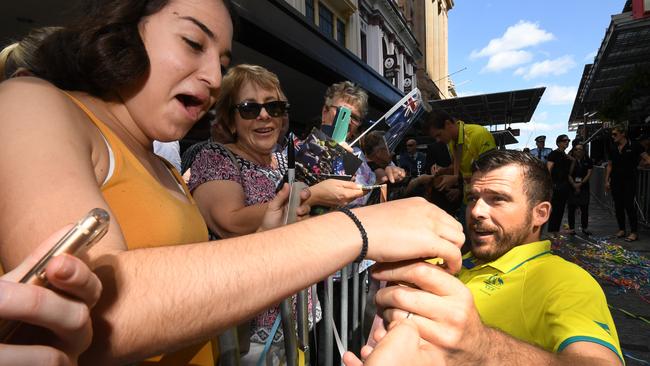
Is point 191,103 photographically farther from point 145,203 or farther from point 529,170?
point 529,170

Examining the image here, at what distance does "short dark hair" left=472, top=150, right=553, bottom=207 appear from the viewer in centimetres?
233

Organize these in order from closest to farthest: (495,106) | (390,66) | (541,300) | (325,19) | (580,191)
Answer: (541,300), (580,191), (495,106), (325,19), (390,66)

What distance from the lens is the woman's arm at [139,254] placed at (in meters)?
0.63

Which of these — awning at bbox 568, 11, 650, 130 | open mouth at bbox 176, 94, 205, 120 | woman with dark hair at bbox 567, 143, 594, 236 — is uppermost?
awning at bbox 568, 11, 650, 130

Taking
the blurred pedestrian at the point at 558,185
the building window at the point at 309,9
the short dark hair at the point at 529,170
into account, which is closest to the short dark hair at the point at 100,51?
the short dark hair at the point at 529,170

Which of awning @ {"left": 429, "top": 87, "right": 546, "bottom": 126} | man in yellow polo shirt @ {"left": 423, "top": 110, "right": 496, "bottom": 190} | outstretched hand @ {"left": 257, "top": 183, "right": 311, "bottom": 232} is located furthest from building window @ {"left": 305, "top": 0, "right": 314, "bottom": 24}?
outstretched hand @ {"left": 257, "top": 183, "right": 311, "bottom": 232}

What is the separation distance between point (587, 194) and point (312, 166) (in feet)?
29.2

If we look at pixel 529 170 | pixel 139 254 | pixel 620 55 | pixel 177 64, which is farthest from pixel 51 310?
pixel 620 55

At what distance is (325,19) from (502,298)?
17076 millimetres

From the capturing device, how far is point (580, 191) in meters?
8.46

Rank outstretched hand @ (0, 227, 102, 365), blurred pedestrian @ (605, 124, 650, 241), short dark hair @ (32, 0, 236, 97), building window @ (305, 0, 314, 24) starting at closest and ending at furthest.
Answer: outstretched hand @ (0, 227, 102, 365) → short dark hair @ (32, 0, 236, 97) → blurred pedestrian @ (605, 124, 650, 241) → building window @ (305, 0, 314, 24)

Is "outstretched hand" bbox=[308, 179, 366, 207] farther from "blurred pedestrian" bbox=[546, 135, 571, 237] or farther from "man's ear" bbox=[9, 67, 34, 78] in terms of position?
"blurred pedestrian" bbox=[546, 135, 571, 237]

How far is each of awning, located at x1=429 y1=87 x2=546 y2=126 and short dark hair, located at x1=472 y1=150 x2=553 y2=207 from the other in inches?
468

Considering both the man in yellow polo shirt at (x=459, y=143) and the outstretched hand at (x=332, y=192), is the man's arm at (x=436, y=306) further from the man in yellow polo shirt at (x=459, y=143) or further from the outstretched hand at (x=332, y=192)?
the man in yellow polo shirt at (x=459, y=143)
